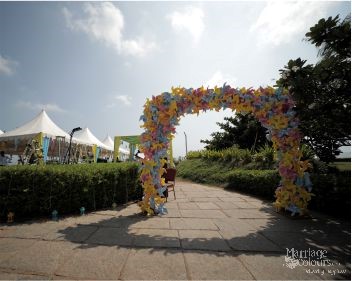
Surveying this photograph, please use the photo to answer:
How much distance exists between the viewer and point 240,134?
18234 mm

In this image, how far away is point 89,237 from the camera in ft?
13.0

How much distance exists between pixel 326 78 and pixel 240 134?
14.2 metres

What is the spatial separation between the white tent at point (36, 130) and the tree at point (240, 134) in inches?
450

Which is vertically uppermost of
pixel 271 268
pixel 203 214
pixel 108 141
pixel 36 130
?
pixel 108 141

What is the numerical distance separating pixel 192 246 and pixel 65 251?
6.20 ft

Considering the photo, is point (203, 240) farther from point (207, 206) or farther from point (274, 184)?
point (274, 184)

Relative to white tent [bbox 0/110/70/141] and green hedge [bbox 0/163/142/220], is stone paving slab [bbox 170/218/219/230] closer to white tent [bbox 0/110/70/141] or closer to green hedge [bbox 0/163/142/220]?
green hedge [bbox 0/163/142/220]

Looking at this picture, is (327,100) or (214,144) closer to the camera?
(327,100)

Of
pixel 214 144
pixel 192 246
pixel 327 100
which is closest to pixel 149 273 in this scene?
pixel 192 246

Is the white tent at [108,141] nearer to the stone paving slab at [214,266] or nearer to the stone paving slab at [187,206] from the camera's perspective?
the stone paving slab at [187,206]

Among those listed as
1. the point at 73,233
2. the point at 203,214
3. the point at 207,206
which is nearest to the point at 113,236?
the point at 73,233

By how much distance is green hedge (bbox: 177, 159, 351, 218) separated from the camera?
5.55m

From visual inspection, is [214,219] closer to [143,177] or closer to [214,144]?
[143,177]

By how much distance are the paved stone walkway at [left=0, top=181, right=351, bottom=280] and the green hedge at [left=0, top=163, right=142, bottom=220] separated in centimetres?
43
